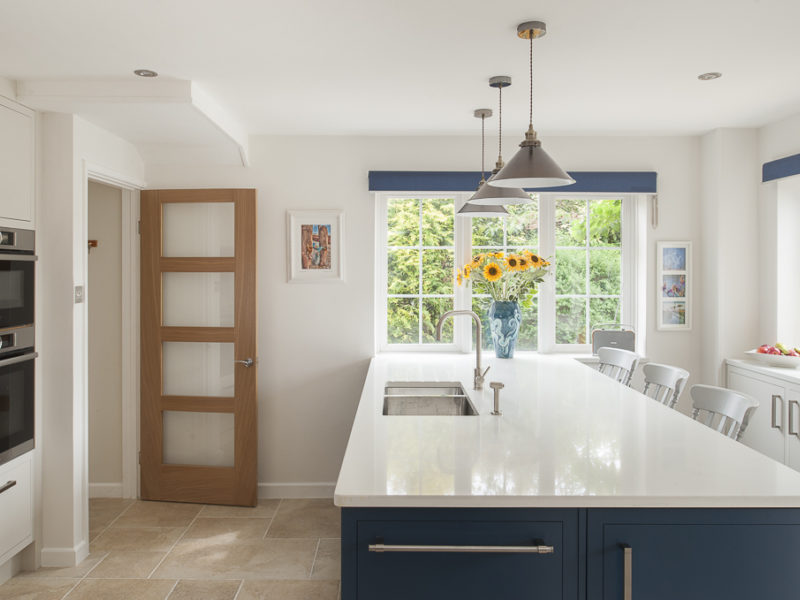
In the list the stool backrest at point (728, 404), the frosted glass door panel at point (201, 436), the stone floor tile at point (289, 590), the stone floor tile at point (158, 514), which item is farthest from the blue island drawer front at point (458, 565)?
the frosted glass door panel at point (201, 436)

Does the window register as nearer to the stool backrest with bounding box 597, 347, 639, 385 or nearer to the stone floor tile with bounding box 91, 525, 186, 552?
the stool backrest with bounding box 597, 347, 639, 385

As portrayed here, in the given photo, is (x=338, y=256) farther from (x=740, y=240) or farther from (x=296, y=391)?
(x=740, y=240)

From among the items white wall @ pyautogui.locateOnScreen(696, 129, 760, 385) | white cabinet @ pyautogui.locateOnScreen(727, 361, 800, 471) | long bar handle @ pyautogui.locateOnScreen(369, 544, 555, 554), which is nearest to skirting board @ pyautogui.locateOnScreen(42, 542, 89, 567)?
long bar handle @ pyautogui.locateOnScreen(369, 544, 555, 554)

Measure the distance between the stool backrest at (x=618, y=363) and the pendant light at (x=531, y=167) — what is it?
5.37ft

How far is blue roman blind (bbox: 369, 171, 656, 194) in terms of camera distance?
4.06m

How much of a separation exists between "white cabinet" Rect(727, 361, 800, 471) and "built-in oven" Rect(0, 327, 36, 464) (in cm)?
371

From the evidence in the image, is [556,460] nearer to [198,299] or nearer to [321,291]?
[321,291]

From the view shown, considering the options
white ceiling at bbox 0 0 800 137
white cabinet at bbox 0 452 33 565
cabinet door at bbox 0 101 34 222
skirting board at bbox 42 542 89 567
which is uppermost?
white ceiling at bbox 0 0 800 137

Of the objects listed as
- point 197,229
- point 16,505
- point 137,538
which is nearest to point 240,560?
point 137,538

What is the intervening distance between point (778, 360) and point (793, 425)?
454 millimetres

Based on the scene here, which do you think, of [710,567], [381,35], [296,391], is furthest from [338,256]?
[710,567]

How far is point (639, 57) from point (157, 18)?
1964mm

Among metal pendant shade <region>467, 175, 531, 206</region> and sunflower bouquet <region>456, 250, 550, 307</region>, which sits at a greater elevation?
metal pendant shade <region>467, 175, 531, 206</region>

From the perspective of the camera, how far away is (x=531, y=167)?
7.09 ft
